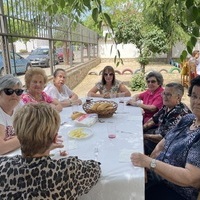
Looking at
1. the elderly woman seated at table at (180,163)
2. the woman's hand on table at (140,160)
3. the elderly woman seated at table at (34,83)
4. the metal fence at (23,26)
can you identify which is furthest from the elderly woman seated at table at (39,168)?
the elderly woman seated at table at (34,83)

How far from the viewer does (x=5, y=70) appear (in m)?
4.01

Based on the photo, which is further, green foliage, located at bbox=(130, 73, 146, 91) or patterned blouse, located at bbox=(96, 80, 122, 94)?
green foliage, located at bbox=(130, 73, 146, 91)

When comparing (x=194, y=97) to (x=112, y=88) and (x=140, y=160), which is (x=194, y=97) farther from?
(x=112, y=88)

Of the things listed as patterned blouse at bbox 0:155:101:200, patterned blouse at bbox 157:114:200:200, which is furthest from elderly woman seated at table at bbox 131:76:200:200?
patterned blouse at bbox 0:155:101:200

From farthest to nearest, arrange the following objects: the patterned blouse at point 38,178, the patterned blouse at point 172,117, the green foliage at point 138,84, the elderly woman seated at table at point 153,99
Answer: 1. the green foliage at point 138,84
2. the elderly woman seated at table at point 153,99
3. the patterned blouse at point 172,117
4. the patterned blouse at point 38,178

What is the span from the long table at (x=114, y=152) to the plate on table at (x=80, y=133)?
0.10 feet

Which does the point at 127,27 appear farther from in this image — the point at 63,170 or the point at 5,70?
the point at 63,170

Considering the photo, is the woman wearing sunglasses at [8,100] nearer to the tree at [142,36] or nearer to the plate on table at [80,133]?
the plate on table at [80,133]

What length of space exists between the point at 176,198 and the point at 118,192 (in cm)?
51

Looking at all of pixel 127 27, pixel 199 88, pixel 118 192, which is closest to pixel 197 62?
pixel 127 27

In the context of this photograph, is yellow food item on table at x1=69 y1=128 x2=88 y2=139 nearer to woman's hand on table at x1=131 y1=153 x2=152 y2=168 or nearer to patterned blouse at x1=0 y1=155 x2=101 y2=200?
woman's hand on table at x1=131 y1=153 x2=152 y2=168

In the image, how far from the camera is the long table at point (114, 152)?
→ 4.69ft

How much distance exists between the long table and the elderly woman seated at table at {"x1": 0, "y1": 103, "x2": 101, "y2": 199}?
16cm

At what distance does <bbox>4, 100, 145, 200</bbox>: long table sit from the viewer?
4.69ft
